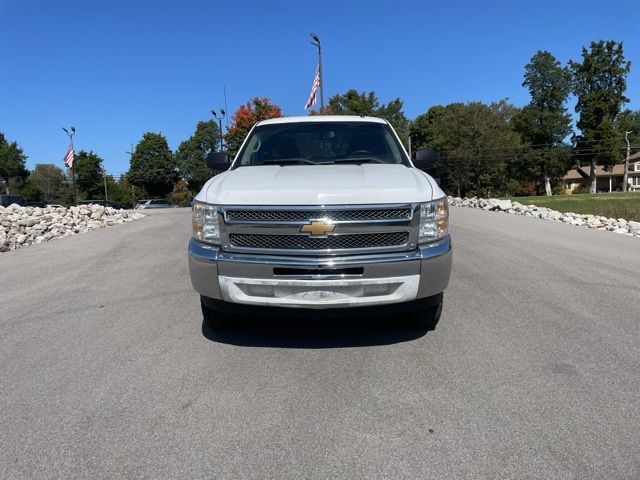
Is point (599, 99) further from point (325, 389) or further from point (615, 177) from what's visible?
point (325, 389)

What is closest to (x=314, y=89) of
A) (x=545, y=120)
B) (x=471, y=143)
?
(x=471, y=143)

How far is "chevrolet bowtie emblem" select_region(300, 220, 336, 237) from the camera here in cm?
380

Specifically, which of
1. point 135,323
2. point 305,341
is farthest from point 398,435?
point 135,323

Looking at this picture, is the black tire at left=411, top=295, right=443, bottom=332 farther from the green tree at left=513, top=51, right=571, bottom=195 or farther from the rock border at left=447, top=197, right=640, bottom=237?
the green tree at left=513, top=51, right=571, bottom=195

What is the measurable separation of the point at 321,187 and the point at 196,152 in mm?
72652

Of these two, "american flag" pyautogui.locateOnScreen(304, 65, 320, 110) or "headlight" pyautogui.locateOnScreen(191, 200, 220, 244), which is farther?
"american flag" pyautogui.locateOnScreen(304, 65, 320, 110)

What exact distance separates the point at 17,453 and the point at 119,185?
321 ft

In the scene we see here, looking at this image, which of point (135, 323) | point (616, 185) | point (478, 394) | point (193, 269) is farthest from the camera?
point (616, 185)

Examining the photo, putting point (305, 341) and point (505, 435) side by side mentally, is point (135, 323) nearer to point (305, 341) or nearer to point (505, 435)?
point (305, 341)

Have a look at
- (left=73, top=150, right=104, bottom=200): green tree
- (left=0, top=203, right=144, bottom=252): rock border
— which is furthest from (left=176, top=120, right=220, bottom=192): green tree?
(left=0, top=203, right=144, bottom=252): rock border

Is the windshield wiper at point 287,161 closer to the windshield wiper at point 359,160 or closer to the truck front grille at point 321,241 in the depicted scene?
the windshield wiper at point 359,160

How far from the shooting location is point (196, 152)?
241 feet

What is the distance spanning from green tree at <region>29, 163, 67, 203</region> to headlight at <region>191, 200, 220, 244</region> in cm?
9414

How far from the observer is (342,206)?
382 centimetres
